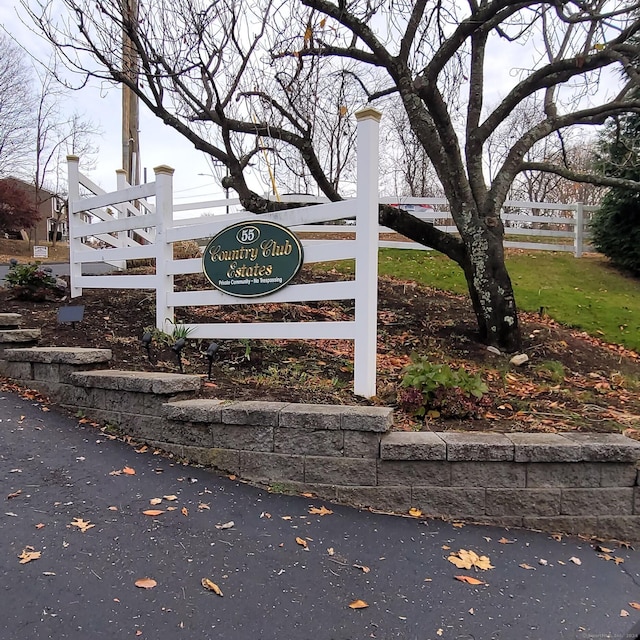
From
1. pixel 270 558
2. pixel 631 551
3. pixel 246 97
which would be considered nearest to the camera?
pixel 270 558

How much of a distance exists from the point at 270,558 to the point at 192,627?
52 centimetres

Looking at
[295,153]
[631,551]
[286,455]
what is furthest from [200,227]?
[295,153]

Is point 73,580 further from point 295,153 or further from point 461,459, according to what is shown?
point 295,153

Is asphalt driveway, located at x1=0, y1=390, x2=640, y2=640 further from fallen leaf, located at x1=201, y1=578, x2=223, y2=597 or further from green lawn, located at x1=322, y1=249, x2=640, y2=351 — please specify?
green lawn, located at x1=322, y1=249, x2=640, y2=351

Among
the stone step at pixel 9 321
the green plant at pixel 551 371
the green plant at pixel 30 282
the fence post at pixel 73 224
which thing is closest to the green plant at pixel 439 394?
the green plant at pixel 551 371

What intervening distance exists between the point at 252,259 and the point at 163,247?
46.8 inches

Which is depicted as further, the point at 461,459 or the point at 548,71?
the point at 548,71

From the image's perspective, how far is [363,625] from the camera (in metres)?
1.92

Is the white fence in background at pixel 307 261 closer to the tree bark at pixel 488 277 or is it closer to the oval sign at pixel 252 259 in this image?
the oval sign at pixel 252 259

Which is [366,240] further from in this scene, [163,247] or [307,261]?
[163,247]

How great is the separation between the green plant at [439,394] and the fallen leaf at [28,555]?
7.34ft

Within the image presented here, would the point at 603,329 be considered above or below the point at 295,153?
below

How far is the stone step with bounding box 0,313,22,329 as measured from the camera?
194 inches

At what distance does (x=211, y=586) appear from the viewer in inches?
81.0
